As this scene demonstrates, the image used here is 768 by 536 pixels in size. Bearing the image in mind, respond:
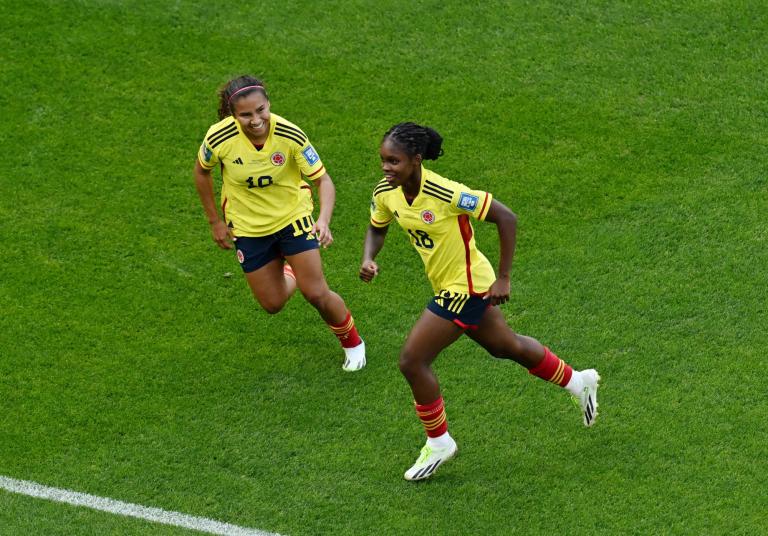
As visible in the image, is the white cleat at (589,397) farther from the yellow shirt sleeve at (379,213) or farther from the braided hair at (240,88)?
the braided hair at (240,88)

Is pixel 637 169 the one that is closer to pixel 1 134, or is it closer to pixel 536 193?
pixel 536 193

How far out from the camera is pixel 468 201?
7141 mm

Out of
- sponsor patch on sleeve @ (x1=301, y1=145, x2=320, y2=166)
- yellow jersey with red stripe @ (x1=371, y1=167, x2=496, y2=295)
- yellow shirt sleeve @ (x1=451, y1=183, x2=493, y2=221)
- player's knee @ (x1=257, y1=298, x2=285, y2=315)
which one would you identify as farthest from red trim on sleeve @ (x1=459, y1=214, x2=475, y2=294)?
player's knee @ (x1=257, y1=298, x2=285, y2=315)

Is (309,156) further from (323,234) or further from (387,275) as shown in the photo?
(387,275)

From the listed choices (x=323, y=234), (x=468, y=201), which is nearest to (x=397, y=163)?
(x=468, y=201)

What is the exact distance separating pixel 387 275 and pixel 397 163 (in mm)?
2625

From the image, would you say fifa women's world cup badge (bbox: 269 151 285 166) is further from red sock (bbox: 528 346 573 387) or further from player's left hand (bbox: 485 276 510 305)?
red sock (bbox: 528 346 573 387)

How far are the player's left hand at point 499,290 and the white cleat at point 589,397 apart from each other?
0.98 meters

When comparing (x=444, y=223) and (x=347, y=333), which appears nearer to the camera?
(x=444, y=223)

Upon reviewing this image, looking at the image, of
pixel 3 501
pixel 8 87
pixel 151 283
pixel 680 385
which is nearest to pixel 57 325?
pixel 151 283

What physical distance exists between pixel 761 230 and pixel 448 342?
11.4 ft

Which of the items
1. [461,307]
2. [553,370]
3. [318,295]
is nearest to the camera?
[461,307]

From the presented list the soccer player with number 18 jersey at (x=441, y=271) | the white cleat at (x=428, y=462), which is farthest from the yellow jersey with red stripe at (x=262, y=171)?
the white cleat at (x=428, y=462)

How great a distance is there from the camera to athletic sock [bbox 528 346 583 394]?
25.7 feet
